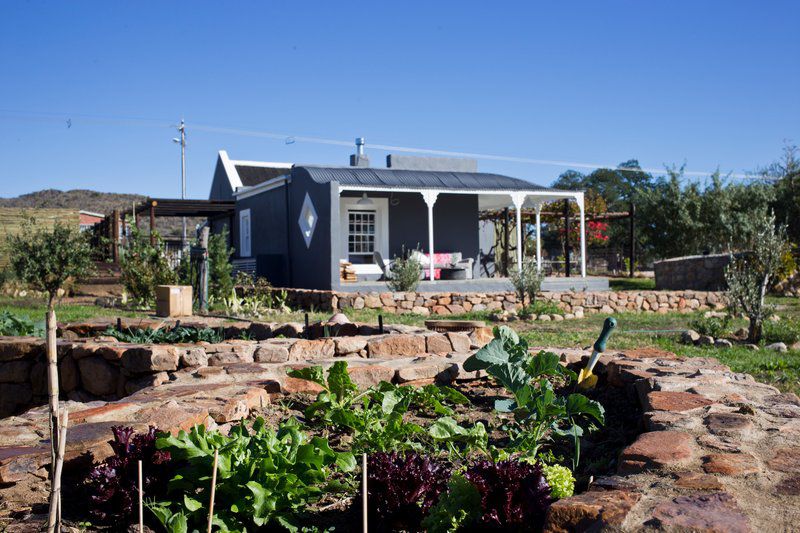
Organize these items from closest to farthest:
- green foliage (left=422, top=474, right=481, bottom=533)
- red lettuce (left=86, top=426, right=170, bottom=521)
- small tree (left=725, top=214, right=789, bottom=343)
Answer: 1. green foliage (left=422, top=474, right=481, bottom=533)
2. red lettuce (left=86, top=426, right=170, bottom=521)
3. small tree (left=725, top=214, right=789, bottom=343)

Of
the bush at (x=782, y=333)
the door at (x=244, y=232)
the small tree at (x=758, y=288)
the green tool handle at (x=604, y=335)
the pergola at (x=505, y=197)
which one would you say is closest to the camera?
the green tool handle at (x=604, y=335)

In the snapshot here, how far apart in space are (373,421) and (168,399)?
109cm

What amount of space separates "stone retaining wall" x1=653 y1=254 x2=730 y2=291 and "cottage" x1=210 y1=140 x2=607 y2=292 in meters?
2.09

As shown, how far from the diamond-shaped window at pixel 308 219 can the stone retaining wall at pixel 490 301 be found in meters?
2.19

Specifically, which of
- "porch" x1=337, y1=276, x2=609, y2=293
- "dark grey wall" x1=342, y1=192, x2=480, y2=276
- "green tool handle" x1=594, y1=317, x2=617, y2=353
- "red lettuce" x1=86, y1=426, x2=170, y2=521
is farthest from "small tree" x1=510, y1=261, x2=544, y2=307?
"red lettuce" x1=86, y1=426, x2=170, y2=521

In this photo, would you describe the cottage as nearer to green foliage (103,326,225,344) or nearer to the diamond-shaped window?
the diamond-shaped window

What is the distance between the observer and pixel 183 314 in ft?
35.0

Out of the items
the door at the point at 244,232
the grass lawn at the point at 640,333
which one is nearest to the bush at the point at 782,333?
the grass lawn at the point at 640,333

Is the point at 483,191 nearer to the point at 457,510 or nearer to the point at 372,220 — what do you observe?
the point at 372,220

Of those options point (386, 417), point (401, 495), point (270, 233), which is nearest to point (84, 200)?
point (270, 233)

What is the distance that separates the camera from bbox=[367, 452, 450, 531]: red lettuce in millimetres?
2475

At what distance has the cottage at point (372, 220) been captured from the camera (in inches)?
629

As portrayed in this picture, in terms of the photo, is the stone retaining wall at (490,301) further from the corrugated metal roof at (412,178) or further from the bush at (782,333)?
the bush at (782,333)

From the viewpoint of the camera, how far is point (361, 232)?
18.1m
